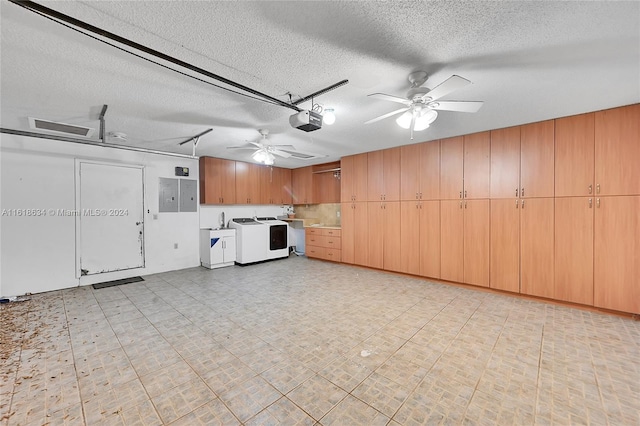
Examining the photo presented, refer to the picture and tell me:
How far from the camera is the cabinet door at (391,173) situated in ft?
16.7

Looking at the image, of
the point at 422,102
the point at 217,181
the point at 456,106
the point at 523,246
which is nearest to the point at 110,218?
the point at 217,181

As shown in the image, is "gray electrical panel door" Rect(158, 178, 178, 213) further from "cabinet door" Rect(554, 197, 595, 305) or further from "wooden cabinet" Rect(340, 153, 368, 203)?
"cabinet door" Rect(554, 197, 595, 305)

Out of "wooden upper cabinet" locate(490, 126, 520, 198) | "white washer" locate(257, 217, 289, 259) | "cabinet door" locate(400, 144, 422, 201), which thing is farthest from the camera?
"white washer" locate(257, 217, 289, 259)

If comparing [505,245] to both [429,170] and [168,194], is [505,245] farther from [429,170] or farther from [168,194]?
[168,194]

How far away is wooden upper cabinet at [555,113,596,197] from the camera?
127 inches

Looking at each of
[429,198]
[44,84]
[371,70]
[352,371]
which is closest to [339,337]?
[352,371]

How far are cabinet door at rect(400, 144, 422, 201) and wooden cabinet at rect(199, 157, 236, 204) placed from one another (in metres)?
3.96

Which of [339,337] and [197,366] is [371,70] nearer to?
[339,337]

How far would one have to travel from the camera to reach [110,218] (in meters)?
4.75

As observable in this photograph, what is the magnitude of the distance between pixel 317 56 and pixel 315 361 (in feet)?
8.39

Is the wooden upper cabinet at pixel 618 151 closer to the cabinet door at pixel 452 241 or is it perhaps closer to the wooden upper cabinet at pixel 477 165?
the wooden upper cabinet at pixel 477 165

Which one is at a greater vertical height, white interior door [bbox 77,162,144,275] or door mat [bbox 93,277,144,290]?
white interior door [bbox 77,162,144,275]

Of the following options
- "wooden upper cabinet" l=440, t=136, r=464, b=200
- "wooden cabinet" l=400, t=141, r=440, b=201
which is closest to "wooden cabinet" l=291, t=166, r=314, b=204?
"wooden cabinet" l=400, t=141, r=440, b=201

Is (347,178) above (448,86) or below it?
below
